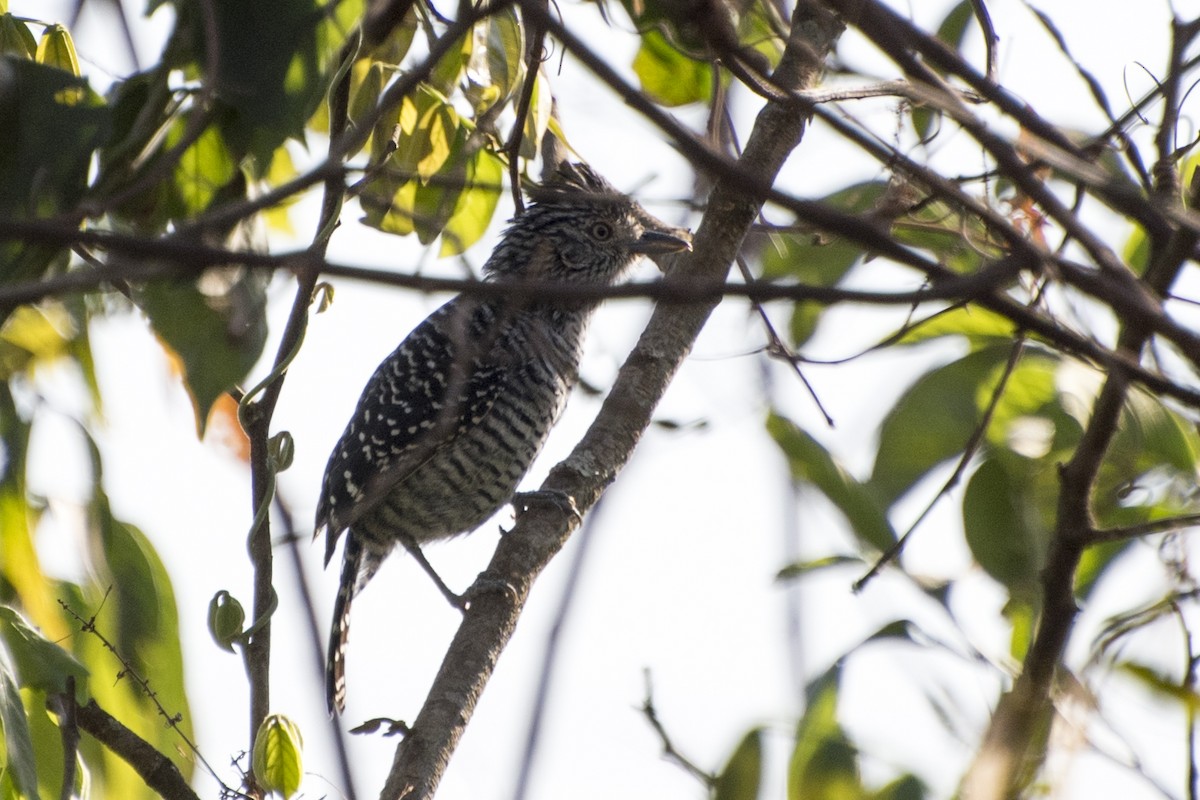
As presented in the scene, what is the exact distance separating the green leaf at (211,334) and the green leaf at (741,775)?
0.85 m

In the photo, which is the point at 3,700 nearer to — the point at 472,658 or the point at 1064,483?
the point at 472,658

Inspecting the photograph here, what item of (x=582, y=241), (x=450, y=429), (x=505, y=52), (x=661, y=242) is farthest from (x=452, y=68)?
(x=582, y=241)

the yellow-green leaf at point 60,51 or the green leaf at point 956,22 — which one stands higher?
the green leaf at point 956,22

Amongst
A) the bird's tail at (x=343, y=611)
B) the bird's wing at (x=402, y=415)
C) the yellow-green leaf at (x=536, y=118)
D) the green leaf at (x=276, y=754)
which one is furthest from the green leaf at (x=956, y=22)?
the bird's tail at (x=343, y=611)

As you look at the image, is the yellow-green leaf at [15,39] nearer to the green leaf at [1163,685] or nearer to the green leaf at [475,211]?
the green leaf at [475,211]

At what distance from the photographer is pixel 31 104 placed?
203 cm

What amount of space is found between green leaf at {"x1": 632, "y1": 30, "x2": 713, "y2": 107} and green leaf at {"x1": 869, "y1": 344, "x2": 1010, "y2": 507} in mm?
1005

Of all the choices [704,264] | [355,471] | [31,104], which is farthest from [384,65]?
[355,471]

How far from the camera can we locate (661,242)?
17.6 ft

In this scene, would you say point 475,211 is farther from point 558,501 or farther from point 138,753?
point 138,753

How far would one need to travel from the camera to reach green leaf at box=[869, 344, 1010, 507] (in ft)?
7.47

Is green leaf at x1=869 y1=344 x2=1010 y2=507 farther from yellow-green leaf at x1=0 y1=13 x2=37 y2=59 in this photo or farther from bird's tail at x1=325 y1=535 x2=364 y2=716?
bird's tail at x1=325 y1=535 x2=364 y2=716

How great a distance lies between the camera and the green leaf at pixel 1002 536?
6.40 feet

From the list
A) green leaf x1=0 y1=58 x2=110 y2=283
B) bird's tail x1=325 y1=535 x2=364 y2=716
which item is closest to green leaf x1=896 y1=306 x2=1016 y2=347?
green leaf x1=0 y1=58 x2=110 y2=283
